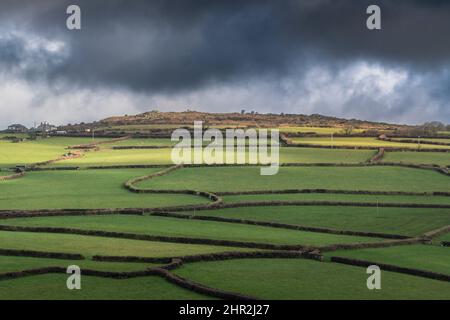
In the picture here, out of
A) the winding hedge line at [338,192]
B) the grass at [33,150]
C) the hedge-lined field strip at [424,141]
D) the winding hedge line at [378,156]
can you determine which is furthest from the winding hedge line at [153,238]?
the hedge-lined field strip at [424,141]

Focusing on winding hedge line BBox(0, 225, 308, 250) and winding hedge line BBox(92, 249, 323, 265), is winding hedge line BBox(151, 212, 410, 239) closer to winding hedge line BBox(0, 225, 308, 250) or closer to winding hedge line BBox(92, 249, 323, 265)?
winding hedge line BBox(0, 225, 308, 250)

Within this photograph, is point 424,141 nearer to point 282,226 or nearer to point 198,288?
point 282,226

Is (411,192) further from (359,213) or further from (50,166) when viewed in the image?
(50,166)

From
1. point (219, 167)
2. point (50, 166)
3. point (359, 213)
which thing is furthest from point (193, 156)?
point (359, 213)

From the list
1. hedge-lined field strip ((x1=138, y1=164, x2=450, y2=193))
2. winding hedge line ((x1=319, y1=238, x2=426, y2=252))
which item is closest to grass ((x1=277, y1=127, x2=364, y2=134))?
hedge-lined field strip ((x1=138, y1=164, x2=450, y2=193))

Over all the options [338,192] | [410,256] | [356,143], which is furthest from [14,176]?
[356,143]
